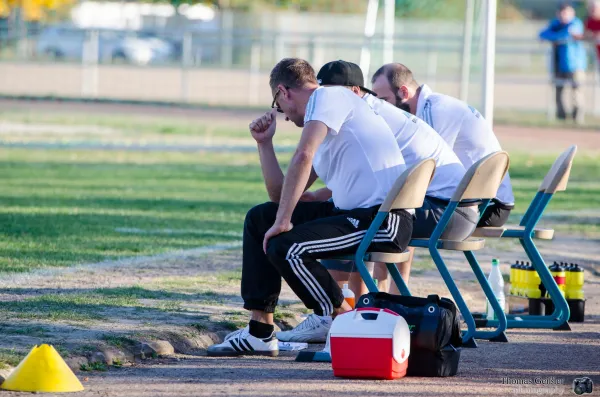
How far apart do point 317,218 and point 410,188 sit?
0.68m

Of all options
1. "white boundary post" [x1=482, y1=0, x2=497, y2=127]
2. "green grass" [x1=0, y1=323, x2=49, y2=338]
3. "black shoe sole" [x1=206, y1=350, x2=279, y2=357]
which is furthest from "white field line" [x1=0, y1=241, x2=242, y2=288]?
"white boundary post" [x1=482, y1=0, x2=497, y2=127]

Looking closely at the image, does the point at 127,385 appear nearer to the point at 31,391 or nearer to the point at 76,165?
the point at 31,391

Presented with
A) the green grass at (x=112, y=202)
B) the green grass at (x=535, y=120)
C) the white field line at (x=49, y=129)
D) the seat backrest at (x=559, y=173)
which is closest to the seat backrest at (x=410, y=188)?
the seat backrest at (x=559, y=173)

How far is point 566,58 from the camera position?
→ 85.0ft

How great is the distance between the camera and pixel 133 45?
50.5 meters

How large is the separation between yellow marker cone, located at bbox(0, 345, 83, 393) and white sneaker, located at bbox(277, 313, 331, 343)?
1.79m

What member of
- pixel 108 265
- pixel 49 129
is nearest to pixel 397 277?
pixel 108 265

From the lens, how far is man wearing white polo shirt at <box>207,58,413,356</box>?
244 inches

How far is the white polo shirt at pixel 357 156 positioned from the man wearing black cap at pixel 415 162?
0.42 meters

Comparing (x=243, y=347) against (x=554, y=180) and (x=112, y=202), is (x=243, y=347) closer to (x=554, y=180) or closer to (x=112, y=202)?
(x=554, y=180)

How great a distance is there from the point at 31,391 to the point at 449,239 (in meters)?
2.65

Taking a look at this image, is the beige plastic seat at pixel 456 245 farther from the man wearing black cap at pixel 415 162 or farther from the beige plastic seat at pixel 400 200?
the beige plastic seat at pixel 400 200

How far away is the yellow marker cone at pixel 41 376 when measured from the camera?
5.30m

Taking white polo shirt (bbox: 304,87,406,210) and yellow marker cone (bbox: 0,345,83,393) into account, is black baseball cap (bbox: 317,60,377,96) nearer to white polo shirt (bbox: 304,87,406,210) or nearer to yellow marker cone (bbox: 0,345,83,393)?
white polo shirt (bbox: 304,87,406,210)
